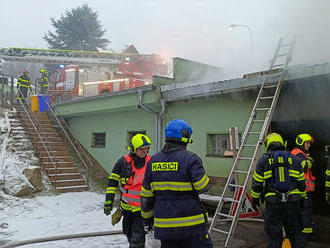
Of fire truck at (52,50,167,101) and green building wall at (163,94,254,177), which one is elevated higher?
fire truck at (52,50,167,101)

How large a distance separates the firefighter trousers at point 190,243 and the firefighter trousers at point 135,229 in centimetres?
107

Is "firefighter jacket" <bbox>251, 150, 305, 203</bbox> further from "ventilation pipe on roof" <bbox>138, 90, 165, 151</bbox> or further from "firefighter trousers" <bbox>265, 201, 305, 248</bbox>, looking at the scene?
"ventilation pipe on roof" <bbox>138, 90, 165, 151</bbox>

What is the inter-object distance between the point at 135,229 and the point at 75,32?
38.8m

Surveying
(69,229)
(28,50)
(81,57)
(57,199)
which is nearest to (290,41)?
(69,229)

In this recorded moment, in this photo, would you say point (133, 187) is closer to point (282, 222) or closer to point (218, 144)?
point (282, 222)

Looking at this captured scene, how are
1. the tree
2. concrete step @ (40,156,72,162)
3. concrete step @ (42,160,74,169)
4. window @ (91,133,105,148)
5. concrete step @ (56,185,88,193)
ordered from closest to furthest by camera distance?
1. concrete step @ (56,185,88,193)
2. concrete step @ (42,160,74,169)
3. concrete step @ (40,156,72,162)
4. window @ (91,133,105,148)
5. the tree

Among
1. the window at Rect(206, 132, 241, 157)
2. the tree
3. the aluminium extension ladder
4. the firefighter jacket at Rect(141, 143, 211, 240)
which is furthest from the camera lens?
the tree

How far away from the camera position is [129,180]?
160 inches

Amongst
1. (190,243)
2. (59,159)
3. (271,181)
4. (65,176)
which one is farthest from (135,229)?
Answer: (59,159)

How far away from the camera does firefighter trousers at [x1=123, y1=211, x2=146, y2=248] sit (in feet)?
12.7

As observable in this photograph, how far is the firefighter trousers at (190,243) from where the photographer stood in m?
2.77

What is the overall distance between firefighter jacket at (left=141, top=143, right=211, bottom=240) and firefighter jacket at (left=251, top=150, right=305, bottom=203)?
1482 millimetres

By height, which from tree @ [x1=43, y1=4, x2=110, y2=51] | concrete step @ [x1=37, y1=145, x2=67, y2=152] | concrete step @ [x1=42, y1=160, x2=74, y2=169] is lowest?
concrete step @ [x1=42, y1=160, x2=74, y2=169]

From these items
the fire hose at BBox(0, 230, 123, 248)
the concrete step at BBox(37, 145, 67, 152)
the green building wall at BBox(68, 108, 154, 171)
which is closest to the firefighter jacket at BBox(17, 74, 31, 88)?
the green building wall at BBox(68, 108, 154, 171)
